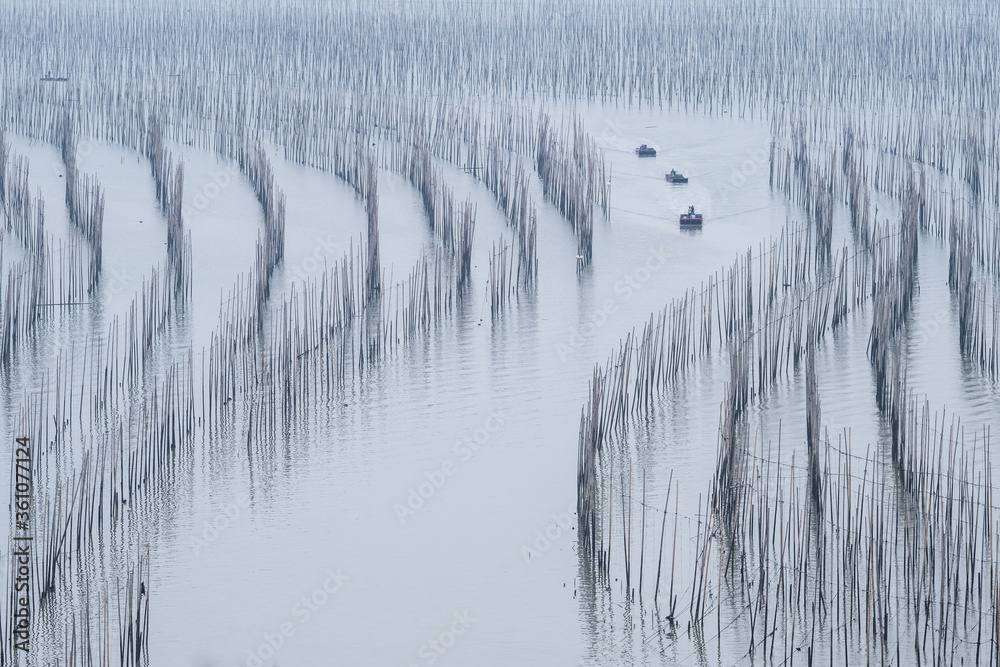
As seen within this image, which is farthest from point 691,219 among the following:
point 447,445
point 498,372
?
point 447,445

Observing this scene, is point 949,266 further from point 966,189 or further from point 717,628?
point 717,628

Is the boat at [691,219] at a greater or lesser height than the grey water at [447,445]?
greater

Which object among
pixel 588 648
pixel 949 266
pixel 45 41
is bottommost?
pixel 588 648

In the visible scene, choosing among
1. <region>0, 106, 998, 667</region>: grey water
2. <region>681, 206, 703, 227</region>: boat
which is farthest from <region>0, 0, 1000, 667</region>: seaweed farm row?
<region>681, 206, 703, 227</region>: boat

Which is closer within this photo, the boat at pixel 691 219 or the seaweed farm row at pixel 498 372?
the seaweed farm row at pixel 498 372

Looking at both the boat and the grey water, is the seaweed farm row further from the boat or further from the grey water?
the boat

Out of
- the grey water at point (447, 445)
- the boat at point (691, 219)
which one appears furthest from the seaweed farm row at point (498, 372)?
the boat at point (691, 219)

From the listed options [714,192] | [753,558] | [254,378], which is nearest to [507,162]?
[714,192]

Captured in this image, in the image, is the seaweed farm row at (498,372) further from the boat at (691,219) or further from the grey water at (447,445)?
the boat at (691,219)
